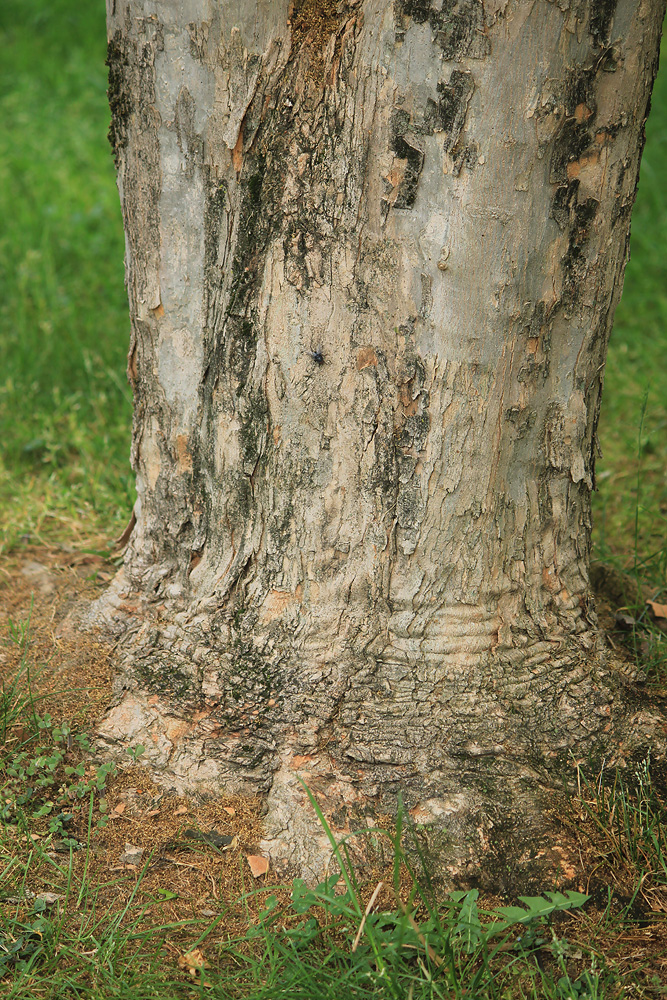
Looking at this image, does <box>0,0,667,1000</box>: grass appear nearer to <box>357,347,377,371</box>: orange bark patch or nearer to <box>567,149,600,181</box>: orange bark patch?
<box>357,347,377,371</box>: orange bark patch

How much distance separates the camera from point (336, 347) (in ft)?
6.44

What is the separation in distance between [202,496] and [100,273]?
3.45m

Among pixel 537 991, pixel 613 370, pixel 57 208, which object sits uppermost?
pixel 57 208

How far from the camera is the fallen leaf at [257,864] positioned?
1962mm

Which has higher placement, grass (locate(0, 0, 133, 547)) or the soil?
grass (locate(0, 0, 133, 547))

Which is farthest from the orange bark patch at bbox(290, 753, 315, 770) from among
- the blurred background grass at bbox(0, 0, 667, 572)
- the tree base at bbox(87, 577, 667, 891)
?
the blurred background grass at bbox(0, 0, 667, 572)

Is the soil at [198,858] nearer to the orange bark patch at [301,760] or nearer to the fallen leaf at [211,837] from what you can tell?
the fallen leaf at [211,837]

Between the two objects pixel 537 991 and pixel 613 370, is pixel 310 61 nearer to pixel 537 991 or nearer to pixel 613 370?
pixel 537 991

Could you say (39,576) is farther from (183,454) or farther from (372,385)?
(372,385)

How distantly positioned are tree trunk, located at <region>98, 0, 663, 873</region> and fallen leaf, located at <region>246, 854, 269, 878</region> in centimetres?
4

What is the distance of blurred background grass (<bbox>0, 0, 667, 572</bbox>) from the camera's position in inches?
133

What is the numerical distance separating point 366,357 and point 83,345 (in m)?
2.87

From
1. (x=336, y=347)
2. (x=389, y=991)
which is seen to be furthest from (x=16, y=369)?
(x=389, y=991)

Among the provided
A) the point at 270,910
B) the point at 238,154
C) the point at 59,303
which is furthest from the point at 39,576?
the point at 59,303
